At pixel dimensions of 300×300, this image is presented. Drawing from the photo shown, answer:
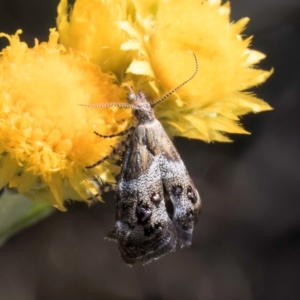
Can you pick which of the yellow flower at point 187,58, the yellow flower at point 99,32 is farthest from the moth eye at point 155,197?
the yellow flower at point 99,32

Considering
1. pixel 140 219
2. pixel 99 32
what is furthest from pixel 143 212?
pixel 99 32

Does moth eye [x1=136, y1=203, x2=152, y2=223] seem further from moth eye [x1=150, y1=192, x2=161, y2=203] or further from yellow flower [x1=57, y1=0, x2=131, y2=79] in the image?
yellow flower [x1=57, y1=0, x2=131, y2=79]

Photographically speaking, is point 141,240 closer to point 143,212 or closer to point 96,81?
point 143,212

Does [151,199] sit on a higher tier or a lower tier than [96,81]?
lower

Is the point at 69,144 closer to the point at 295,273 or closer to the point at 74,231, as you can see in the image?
the point at 74,231

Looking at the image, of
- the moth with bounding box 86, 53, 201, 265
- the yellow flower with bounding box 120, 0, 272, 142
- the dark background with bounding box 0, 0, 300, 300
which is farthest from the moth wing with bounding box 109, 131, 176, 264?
the dark background with bounding box 0, 0, 300, 300

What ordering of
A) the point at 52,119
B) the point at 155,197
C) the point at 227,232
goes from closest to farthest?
the point at 52,119, the point at 155,197, the point at 227,232

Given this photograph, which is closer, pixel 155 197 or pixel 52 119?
pixel 52 119

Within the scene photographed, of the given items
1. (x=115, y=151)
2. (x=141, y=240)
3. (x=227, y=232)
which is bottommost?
(x=227, y=232)
